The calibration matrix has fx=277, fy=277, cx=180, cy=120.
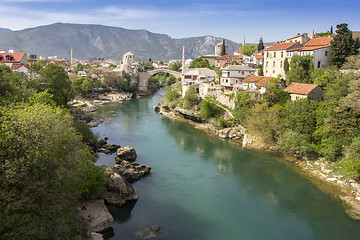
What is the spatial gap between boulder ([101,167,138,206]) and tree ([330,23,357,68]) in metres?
23.4

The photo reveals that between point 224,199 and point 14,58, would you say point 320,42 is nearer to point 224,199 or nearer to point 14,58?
point 224,199

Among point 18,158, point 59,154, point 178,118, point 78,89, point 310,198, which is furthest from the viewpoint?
point 78,89

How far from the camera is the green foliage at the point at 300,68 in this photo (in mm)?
28297

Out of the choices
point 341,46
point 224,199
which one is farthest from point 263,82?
point 224,199


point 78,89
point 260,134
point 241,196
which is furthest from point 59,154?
point 78,89

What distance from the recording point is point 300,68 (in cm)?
2833

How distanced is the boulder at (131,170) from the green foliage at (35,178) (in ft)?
23.8

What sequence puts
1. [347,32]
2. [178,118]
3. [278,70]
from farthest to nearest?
[178,118], [278,70], [347,32]

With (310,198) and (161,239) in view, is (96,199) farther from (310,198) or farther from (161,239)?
(310,198)

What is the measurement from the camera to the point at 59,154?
10.9m

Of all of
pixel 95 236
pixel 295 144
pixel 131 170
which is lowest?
pixel 95 236

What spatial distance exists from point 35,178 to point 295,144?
18.4 meters

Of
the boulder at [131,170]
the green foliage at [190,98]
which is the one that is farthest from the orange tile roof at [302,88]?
the boulder at [131,170]

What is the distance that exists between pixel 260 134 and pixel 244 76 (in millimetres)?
12362
